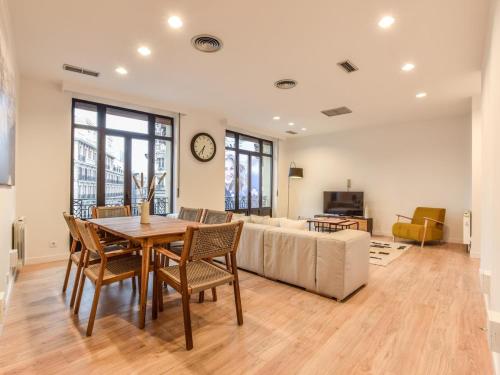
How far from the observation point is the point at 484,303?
105 inches

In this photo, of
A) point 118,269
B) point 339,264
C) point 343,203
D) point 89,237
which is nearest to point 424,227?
point 343,203

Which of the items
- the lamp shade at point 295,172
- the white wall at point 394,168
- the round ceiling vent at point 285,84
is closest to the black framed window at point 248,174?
the lamp shade at point 295,172

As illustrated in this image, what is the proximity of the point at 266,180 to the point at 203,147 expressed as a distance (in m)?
2.76

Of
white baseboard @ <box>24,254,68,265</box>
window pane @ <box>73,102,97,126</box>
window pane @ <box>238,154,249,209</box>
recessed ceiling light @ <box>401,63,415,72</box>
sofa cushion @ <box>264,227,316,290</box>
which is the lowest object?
white baseboard @ <box>24,254,68,265</box>

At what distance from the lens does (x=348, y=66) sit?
3.40 meters

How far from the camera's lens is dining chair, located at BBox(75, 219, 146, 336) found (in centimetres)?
206

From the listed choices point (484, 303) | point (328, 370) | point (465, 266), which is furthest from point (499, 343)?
point (465, 266)

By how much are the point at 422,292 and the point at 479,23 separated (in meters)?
2.73

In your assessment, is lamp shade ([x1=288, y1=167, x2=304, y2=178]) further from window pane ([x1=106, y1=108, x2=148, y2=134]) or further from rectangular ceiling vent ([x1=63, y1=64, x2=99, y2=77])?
rectangular ceiling vent ([x1=63, y1=64, x2=99, y2=77])

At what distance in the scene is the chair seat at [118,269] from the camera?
2.20 meters

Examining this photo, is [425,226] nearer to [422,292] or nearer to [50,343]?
[422,292]

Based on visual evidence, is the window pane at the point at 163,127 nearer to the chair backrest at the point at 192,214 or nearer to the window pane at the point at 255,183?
the chair backrest at the point at 192,214

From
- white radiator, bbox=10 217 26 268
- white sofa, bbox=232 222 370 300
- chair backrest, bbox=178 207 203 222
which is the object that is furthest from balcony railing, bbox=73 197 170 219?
white sofa, bbox=232 222 370 300

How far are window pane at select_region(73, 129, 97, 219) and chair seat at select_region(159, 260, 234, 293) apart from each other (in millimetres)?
2997
